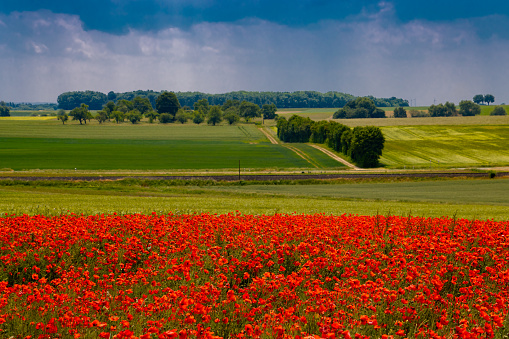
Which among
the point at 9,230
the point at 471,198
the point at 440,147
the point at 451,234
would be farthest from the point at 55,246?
the point at 440,147

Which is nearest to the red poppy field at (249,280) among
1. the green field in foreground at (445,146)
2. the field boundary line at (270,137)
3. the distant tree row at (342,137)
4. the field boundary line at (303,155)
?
the field boundary line at (303,155)

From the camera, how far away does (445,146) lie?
117 metres

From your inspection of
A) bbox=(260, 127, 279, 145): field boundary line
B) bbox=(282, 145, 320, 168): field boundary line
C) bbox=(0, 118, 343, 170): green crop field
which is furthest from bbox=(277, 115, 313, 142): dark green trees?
bbox=(282, 145, 320, 168): field boundary line

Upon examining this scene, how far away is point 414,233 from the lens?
13805 mm

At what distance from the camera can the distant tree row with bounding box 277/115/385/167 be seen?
97.2m

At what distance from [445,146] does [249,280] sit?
388ft

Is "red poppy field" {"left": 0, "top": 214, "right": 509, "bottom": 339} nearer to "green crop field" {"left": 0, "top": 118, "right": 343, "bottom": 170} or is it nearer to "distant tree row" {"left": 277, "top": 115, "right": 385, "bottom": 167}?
→ "green crop field" {"left": 0, "top": 118, "right": 343, "bottom": 170}

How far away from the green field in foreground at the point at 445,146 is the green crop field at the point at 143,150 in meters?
19.9

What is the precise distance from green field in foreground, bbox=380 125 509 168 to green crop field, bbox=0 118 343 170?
65.1 feet

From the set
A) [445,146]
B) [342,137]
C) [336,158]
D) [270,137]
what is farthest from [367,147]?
[270,137]

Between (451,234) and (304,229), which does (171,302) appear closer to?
(304,229)

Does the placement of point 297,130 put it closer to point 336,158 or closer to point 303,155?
point 303,155

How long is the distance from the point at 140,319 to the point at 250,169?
79.8 metres

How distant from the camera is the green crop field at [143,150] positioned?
91875 millimetres
